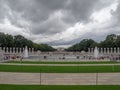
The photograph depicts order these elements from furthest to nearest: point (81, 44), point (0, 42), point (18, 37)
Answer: point (81, 44) → point (18, 37) → point (0, 42)

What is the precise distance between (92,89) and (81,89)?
0.80 meters

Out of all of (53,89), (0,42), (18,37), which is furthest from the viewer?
(18,37)

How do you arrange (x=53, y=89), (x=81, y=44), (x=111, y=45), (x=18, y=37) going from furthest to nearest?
A: (x=81, y=44), (x=18, y=37), (x=111, y=45), (x=53, y=89)

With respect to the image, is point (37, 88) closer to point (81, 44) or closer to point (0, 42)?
point (0, 42)

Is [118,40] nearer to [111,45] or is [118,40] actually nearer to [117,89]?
[111,45]

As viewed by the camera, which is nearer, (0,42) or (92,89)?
(92,89)

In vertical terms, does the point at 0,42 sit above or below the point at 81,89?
above

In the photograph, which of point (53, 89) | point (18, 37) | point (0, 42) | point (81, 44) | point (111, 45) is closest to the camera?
point (53, 89)

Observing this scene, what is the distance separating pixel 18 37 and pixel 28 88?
461 ft

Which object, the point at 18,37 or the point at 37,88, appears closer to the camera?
the point at 37,88

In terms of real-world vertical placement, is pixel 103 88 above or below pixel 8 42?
below

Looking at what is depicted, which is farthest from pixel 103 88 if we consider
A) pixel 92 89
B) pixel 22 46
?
pixel 22 46

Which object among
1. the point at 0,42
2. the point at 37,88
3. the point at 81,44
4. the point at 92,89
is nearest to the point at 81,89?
the point at 92,89

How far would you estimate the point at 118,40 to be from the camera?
135375 mm
